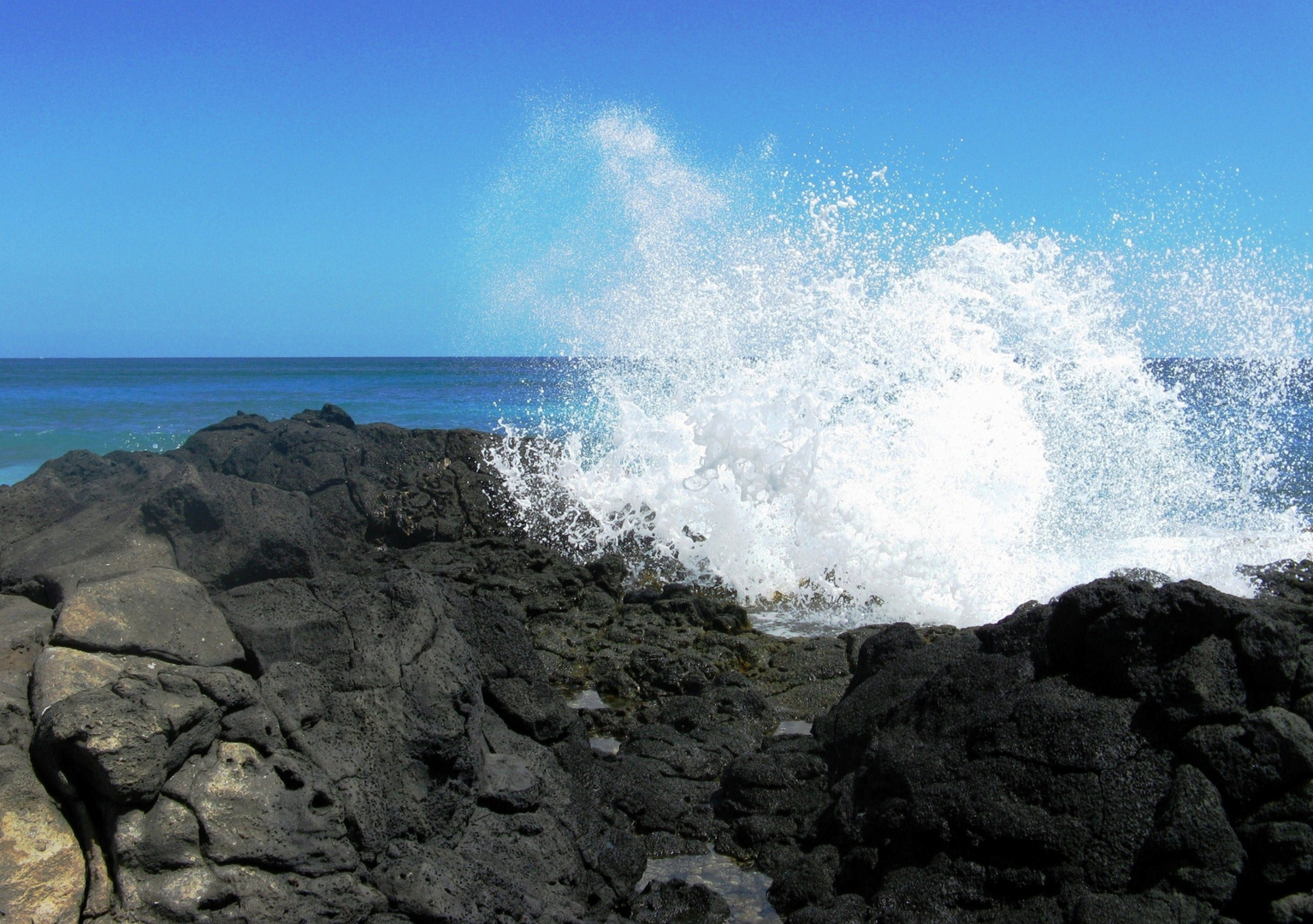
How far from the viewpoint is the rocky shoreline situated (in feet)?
9.37

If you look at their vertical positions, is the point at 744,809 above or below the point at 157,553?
below

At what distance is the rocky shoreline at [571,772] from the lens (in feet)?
9.37

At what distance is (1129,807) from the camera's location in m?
3.35

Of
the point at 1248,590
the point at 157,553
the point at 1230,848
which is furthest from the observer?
the point at 1248,590

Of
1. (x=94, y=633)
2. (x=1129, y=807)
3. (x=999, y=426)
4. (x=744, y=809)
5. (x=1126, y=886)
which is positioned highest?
(x=999, y=426)

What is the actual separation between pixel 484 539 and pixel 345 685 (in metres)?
5.73

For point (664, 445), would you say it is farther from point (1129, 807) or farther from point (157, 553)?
point (1129, 807)

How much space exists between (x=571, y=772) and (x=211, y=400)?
33.8 meters

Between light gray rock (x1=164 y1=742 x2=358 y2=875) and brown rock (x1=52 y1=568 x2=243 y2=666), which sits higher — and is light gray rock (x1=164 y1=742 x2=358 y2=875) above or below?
below

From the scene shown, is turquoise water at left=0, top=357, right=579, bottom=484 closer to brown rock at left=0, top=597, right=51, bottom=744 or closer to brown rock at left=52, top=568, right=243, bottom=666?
brown rock at left=0, top=597, right=51, bottom=744

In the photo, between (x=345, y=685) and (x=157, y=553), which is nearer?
(x=345, y=685)

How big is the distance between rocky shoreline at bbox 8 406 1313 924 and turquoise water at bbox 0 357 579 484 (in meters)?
16.3

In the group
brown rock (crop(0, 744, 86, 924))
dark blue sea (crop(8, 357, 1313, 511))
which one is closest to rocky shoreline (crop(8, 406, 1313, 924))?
brown rock (crop(0, 744, 86, 924))

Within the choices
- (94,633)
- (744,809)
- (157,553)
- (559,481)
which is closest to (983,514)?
(559,481)
